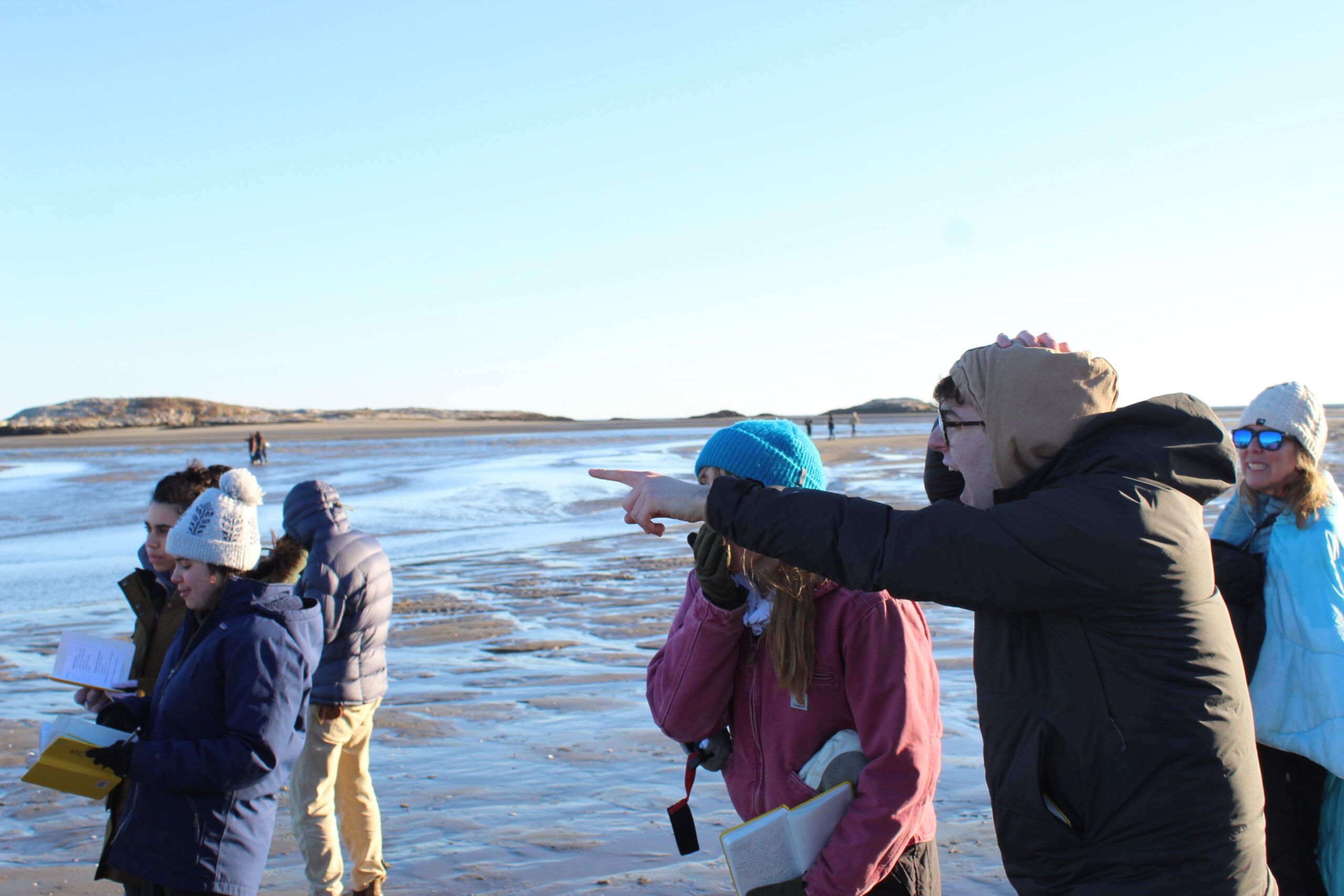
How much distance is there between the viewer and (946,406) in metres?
2.26

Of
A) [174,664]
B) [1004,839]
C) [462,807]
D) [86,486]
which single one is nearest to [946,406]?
[1004,839]

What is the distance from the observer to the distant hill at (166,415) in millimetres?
109062

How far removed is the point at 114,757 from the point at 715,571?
1947 millimetres

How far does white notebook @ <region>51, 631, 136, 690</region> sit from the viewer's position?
365 cm

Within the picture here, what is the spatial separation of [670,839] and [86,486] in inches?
1250

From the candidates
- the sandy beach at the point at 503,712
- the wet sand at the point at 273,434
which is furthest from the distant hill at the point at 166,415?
the sandy beach at the point at 503,712

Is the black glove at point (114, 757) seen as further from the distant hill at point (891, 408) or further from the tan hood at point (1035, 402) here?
the distant hill at point (891, 408)

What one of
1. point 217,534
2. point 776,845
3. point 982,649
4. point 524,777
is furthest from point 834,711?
point 524,777

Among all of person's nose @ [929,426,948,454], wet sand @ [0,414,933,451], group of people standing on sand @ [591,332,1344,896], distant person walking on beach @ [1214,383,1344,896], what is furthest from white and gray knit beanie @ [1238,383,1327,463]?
wet sand @ [0,414,933,451]

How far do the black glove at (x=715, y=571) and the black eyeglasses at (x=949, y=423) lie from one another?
610mm

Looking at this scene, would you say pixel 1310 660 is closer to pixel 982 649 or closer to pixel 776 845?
pixel 982 649

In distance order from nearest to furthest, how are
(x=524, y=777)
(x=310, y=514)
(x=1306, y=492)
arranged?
(x=1306, y=492)
(x=310, y=514)
(x=524, y=777)

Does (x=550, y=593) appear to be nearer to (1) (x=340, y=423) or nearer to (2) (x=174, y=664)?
(2) (x=174, y=664)

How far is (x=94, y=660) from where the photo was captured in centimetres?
369
